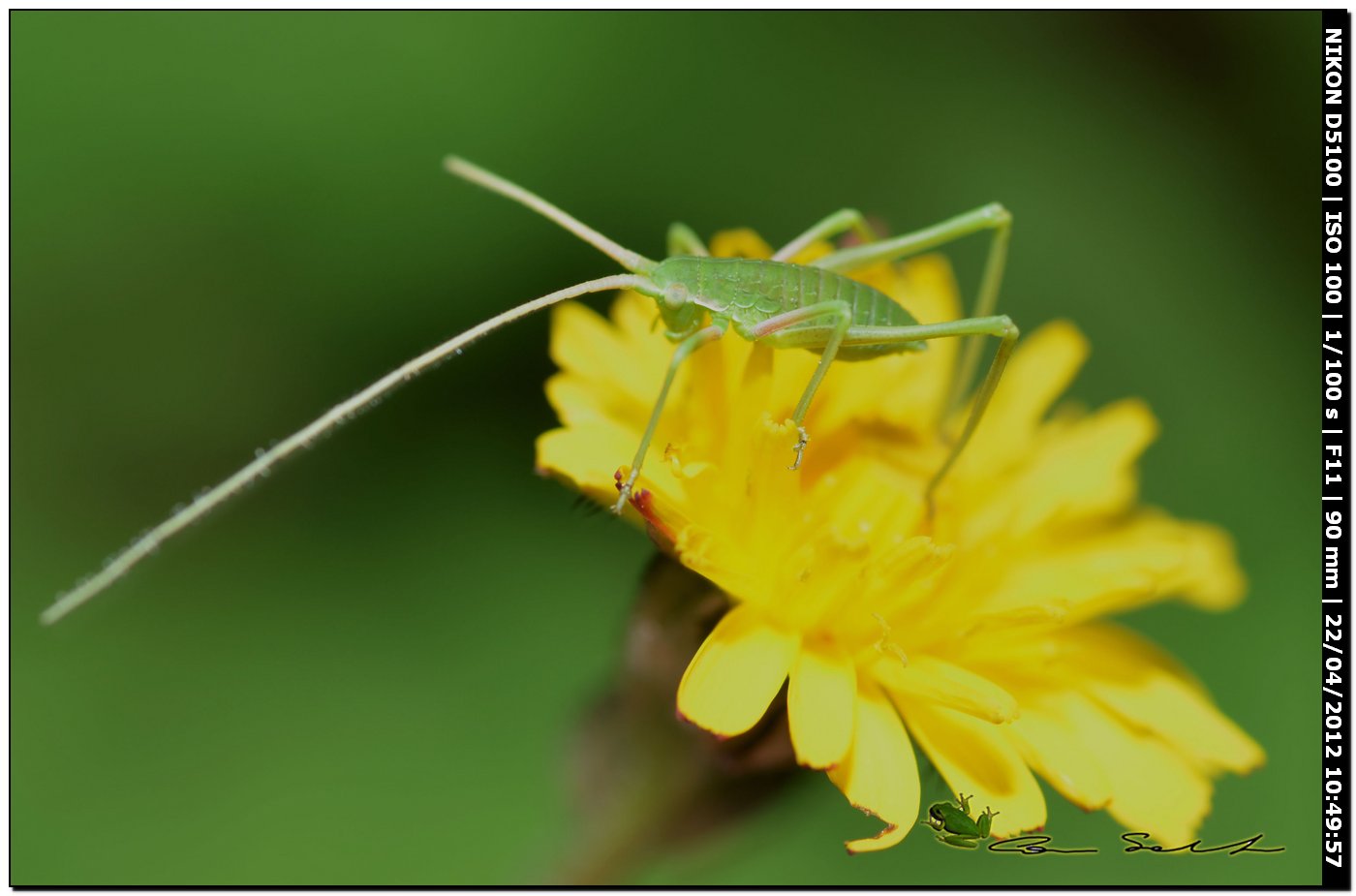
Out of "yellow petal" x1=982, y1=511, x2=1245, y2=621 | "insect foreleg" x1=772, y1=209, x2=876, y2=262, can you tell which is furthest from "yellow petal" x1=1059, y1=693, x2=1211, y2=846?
"insect foreleg" x1=772, y1=209, x2=876, y2=262

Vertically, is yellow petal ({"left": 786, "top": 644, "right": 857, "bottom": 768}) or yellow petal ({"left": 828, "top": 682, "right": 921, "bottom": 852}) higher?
yellow petal ({"left": 786, "top": 644, "right": 857, "bottom": 768})

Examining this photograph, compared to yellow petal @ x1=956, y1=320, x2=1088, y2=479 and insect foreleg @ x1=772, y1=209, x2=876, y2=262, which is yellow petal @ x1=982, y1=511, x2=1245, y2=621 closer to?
yellow petal @ x1=956, y1=320, x2=1088, y2=479

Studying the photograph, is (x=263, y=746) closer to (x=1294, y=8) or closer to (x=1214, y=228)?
(x=1214, y=228)

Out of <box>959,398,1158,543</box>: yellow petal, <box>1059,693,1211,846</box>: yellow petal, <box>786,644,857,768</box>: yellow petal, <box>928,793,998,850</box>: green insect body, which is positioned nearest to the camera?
<box>786,644,857,768</box>: yellow petal

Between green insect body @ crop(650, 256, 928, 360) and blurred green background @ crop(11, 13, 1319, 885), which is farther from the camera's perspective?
blurred green background @ crop(11, 13, 1319, 885)

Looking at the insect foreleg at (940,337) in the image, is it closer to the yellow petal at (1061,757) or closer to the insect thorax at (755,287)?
the insect thorax at (755,287)
